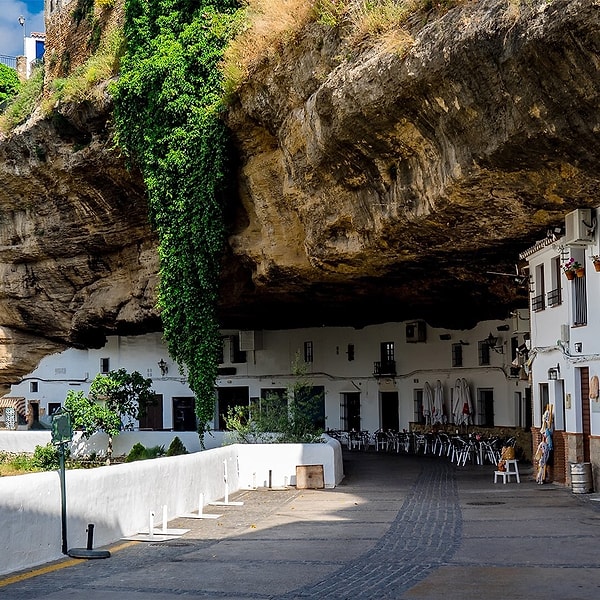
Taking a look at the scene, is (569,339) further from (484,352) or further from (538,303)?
(484,352)

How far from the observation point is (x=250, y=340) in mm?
37219

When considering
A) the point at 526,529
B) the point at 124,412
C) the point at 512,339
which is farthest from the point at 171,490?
the point at 512,339

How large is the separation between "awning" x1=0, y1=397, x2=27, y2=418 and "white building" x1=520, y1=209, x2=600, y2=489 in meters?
28.8

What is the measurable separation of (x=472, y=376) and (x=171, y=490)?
1761 centimetres

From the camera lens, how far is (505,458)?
68.8 feet

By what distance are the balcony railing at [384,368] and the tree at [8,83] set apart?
58.8 ft

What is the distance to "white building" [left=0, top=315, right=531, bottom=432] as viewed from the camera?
1189 inches

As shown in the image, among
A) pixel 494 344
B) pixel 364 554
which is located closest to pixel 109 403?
pixel 494 344

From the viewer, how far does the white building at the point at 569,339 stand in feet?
56.6

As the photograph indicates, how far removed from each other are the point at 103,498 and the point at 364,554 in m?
3.96

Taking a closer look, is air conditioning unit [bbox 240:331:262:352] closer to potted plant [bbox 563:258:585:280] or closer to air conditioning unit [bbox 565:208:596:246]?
potted plant [bbox 563:258:585:280]

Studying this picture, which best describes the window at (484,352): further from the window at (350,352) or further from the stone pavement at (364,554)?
the stone pavement at (364,554)

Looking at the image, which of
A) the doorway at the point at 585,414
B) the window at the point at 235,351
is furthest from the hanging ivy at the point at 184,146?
the window at the point at 235,351

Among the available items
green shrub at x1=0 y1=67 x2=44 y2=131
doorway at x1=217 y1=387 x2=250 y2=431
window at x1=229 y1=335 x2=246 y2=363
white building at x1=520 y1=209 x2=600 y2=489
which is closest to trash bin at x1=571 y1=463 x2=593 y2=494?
white building at x1=520 y1=209 x2=600 y2=489
